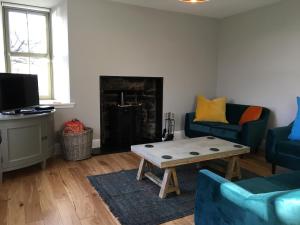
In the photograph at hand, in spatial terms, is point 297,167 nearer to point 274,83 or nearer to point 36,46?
point 274,83

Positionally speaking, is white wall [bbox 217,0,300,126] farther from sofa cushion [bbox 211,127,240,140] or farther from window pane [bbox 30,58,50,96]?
window pane [bbox 30,58,50,96]

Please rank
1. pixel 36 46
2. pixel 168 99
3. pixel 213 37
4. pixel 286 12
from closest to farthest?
pixel 286 12
pixel 36 46
pixel 168 99
pixel 213 37

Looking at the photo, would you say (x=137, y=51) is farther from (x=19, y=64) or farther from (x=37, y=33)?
(x=19, y=64)

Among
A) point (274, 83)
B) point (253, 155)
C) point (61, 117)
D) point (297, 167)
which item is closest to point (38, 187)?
point (61, 117)

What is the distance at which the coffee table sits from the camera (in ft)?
7.86

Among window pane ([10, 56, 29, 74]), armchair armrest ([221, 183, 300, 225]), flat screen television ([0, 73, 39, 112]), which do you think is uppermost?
window pane ([10, 56, 29, 74])

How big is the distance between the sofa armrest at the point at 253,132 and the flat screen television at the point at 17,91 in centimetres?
292

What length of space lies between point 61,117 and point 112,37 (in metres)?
1.46

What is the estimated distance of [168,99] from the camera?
4.55 metres

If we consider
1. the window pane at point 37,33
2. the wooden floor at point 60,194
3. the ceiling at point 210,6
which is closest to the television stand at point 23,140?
the wooden floor at point 60,194

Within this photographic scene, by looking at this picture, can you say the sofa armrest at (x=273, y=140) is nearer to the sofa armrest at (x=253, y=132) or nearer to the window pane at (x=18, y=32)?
the sofa armrest at (x=253, y=132)

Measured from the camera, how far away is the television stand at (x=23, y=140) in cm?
271

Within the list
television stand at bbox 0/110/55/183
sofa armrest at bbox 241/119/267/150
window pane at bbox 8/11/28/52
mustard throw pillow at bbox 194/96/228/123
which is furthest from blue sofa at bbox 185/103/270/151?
window pane at bbox 8/11/28/52

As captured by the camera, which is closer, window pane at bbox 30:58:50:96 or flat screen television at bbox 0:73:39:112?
flat screen television at bbox 0:73:39:112
